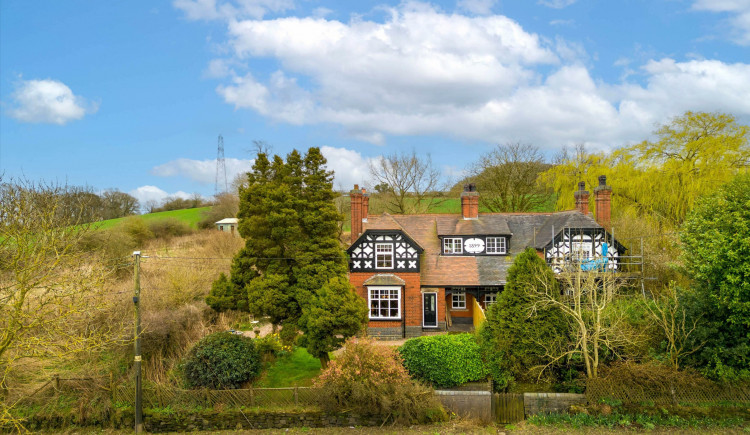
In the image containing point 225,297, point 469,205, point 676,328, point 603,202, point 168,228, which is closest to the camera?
point 676,328

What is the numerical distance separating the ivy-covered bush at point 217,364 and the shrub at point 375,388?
295 cm

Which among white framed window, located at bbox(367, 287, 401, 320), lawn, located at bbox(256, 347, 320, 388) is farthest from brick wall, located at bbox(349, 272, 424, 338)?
lawn, located at bbox(256, 347, 320, 388)

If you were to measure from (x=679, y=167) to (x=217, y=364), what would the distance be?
26.3m

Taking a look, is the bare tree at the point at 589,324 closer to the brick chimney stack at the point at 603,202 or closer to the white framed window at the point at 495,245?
the white framed window at the point at 495,245

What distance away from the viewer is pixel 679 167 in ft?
82.4

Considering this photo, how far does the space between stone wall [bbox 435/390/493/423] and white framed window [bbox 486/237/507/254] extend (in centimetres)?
1141

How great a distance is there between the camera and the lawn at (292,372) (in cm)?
1656

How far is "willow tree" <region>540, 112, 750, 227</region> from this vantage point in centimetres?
2402

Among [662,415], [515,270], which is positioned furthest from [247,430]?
[662,415]

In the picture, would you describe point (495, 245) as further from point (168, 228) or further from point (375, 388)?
point (168, 228)

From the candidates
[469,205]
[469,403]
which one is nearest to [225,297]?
[469,403]

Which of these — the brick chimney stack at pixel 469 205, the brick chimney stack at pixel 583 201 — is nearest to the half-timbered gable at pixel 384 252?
the brick chimney stack at pixel 469 205

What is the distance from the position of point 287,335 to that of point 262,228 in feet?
14.5

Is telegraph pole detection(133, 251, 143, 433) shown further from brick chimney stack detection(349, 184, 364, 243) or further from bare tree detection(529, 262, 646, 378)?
bare tree detection(529, 262, 646, 378)
